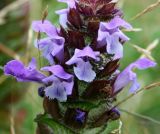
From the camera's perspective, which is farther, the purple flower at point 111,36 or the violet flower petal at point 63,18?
the violet flower petal at point 63,18

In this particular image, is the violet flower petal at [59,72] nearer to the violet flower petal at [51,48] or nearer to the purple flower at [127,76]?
the violet flower petal at [51,48]

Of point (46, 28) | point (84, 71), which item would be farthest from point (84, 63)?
point (46, 28)

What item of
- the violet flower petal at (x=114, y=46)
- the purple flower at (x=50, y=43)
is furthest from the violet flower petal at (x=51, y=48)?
the violet flower petal at (x=114, y=46)

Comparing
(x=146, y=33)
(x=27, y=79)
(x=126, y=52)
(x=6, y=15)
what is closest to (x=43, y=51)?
(x=27, y=79)

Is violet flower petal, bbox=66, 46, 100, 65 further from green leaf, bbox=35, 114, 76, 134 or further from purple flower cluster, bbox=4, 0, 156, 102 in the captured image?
green leaf, bbox=35, 114, 76, 134

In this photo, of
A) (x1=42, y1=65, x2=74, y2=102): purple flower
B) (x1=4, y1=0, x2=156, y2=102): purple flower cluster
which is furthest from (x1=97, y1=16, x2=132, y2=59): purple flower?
(x1=42, y1=65, x2=74, y2=102): purple flower

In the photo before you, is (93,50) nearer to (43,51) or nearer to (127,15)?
(43,51)

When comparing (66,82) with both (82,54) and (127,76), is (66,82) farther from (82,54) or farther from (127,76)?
(127,76)
